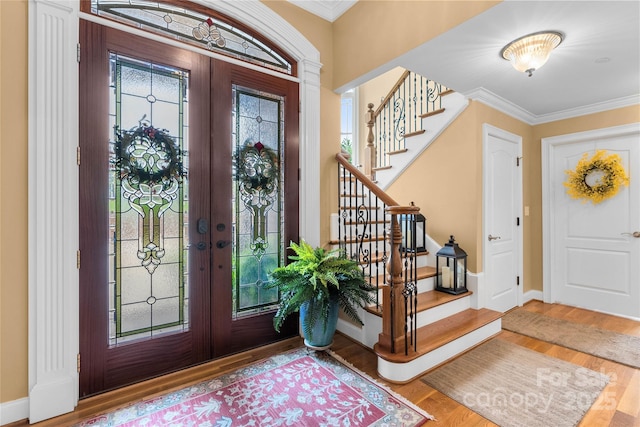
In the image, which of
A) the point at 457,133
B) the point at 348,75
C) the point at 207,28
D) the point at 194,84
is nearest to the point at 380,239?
the point at 457,133

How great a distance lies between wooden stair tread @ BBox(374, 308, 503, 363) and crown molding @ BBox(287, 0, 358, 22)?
300 centimetres

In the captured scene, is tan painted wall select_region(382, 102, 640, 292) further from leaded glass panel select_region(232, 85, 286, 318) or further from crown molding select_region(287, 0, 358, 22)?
leaded glass panel select_region(232, 85, 286, 318)

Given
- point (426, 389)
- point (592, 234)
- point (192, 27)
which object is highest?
point (192, 27)

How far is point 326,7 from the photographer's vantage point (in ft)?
9.27

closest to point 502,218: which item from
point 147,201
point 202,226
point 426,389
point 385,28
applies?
point 426,389

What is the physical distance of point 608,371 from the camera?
219 centimetres

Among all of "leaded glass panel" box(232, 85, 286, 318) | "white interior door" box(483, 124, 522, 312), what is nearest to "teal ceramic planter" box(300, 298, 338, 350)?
"leaded glass panel" box(232, 85, 286, 318)

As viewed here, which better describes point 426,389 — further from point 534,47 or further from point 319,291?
point 534,47

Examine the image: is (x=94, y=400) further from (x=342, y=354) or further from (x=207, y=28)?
(x=207, y=28)

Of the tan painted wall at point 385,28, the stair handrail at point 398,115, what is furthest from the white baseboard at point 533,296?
the tan painted wall at point 385,28

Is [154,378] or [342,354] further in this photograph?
[342,354]

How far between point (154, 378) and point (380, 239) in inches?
90.3

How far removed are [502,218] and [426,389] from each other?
2.29 metres

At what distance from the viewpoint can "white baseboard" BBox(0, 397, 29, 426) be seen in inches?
62.8
